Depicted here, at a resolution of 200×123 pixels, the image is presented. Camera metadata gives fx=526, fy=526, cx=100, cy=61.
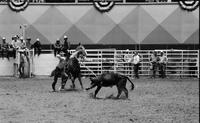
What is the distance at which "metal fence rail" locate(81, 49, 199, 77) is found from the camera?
30812mm

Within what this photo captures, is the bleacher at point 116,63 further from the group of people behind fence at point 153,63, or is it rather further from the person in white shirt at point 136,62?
the person in white shirt at point 136,62

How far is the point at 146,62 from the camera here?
102 feet

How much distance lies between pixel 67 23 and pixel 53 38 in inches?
51.4

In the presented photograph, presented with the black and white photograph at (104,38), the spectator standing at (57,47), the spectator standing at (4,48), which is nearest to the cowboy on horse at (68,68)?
the black and white photograph at (104,38)

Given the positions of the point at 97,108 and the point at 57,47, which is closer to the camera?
the point at 97,108

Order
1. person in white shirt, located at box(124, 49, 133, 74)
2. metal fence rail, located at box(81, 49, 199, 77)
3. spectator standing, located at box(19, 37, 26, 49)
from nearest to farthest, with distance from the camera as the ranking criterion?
spectator standing, located at box(19, 37, 26, 49) < metal fence rail, located at box(81, 49, 199, 77) < person in white shirt, located at box(124, 49, 133, 74)

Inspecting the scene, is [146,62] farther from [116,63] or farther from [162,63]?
[116,63]

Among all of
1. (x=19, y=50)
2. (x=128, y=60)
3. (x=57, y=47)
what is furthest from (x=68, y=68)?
(x=128, y=60)

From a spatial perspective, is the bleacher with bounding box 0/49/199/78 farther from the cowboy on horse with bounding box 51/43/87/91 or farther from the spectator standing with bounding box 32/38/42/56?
the cowboy on horse with bounding box 51/43/87/91

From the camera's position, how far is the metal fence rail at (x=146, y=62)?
3081 cm

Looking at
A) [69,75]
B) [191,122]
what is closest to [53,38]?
[69,75]

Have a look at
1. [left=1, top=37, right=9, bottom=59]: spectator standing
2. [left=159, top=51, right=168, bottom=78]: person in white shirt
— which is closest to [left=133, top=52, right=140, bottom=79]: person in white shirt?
[left=159, top=51, right=168, bottom=78]: person in white shirt

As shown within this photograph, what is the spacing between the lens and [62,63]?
1969 cm

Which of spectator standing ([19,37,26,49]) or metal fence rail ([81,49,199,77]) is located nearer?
spectator standing ([19,37,26,49])
